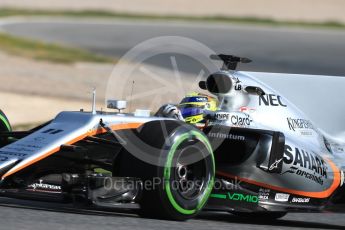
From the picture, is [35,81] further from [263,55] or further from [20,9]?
[20,9]

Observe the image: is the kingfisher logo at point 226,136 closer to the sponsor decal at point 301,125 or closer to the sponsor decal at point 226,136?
the sponsor decal at point 226,136

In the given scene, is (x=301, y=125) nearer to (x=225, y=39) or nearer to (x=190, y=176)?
(x=190, y=176)

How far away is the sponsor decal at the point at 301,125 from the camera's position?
8359 millimetres

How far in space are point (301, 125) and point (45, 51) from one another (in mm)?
23068

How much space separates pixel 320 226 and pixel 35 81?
50.2 ft

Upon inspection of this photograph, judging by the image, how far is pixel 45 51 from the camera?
30.7m

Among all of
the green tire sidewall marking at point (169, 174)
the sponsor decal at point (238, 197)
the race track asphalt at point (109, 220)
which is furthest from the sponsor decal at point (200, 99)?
the race track asphalt at point (109, 220)

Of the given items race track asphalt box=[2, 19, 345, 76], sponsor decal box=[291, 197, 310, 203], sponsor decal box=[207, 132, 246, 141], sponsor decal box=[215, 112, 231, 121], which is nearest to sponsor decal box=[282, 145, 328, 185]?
sponsor decal box=[291, 197, 310, 203]

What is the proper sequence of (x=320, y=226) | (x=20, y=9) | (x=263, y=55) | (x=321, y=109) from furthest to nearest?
(x=20, y=9) < (x=263, y=55) < (x=321, y=109) < (x=320, y=226)

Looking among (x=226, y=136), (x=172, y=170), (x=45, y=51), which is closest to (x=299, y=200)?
(x=226, y=136)

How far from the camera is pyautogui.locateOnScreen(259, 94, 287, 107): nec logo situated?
327 inches

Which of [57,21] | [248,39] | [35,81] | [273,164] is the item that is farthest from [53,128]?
[57,21]

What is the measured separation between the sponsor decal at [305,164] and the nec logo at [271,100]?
559 millimetres

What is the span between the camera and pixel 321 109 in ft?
29.2
